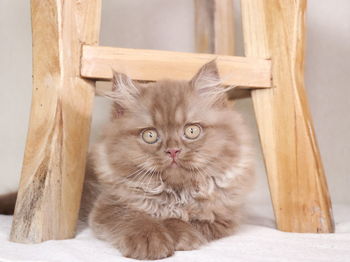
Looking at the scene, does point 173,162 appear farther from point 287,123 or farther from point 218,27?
point 218,27

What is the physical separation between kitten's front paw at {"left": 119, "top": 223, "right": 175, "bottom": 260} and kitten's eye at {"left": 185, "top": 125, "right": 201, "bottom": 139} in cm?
29

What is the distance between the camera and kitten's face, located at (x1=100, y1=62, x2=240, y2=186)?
4.90 feet

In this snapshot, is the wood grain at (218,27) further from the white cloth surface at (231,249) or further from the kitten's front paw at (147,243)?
the kitten's front paw at (147,243)

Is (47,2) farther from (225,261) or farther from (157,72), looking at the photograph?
(225,261)

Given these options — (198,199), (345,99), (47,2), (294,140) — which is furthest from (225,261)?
(345,99)

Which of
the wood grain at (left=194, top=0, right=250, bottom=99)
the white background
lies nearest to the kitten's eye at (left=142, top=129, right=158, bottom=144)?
the wood grain at (left=194, top=0, right=250, bottom=99)

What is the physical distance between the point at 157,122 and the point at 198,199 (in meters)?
0.29

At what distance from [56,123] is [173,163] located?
15.0 inches

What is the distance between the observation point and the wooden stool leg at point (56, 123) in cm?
151

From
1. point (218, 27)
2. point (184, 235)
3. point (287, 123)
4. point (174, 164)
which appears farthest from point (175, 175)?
point (218, 27)

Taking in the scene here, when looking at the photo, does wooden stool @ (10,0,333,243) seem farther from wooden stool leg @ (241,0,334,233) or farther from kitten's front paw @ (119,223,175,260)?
kitten's front paw @ (119,223,175,260)

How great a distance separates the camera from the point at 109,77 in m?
1.61

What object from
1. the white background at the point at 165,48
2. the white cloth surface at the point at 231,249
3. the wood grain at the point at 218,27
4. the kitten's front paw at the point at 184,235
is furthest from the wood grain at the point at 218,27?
the kitten's front paw at the point at 184,235

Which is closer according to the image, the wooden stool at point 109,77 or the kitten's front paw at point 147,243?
the kitten's front paw at point 147,243
